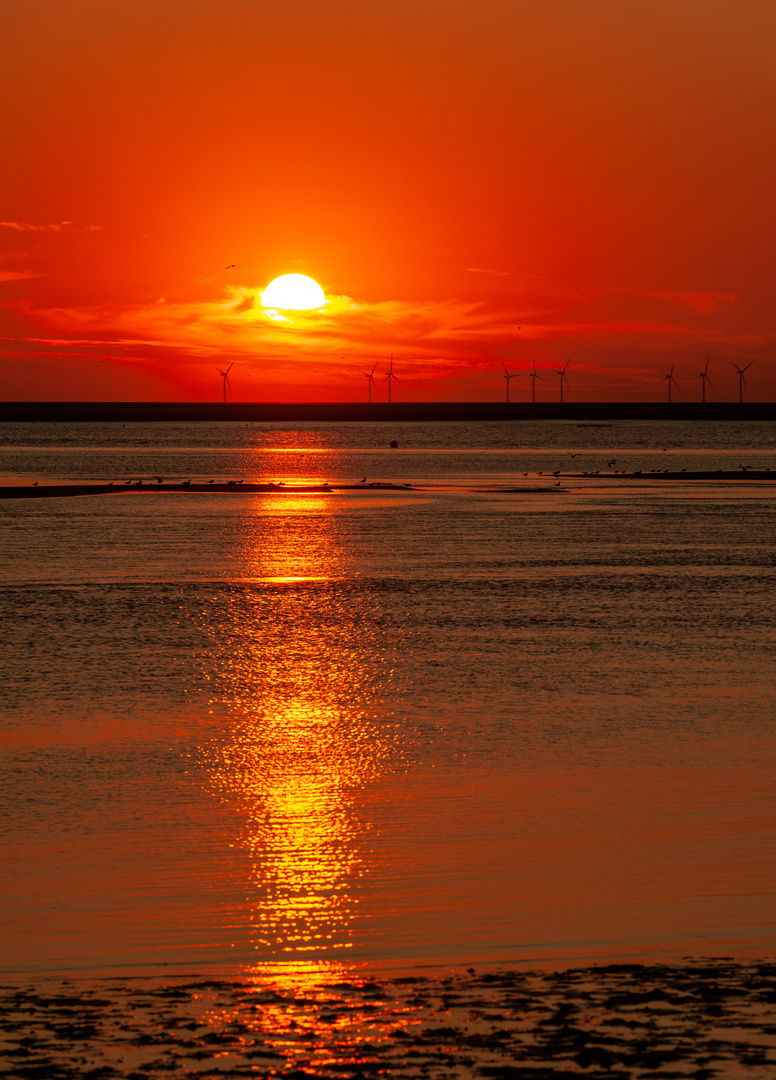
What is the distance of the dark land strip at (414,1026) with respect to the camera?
22.9ft

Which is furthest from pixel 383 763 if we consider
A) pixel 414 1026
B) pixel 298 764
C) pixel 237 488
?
pixel 237 488

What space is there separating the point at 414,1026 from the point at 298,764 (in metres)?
7.57

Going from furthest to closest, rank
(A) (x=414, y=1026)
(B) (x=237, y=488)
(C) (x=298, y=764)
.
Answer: (B) (x=237, y=488) < (C) (x=298, y=764) < (A) (x=414, y=1026)

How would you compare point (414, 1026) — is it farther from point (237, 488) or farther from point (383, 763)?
point (237, 488)

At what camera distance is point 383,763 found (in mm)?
15180

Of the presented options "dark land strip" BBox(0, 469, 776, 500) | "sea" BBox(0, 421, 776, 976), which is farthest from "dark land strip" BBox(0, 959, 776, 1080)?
"dark land strip" BBox(0, 469, 776, 500)

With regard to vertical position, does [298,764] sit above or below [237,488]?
below

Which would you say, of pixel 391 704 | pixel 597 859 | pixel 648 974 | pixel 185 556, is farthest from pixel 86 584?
pixel 648 974

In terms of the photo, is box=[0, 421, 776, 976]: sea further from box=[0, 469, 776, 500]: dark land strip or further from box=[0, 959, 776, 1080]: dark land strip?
box=[0, 469, 776, 500]: dark land strip

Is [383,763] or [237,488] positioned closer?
[383,763]

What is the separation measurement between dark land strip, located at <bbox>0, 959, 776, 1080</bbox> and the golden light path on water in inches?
29.4

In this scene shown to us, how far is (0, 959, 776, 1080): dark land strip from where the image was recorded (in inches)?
275

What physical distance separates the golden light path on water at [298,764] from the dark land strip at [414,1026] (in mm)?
747

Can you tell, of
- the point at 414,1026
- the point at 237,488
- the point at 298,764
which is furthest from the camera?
the point at 237,488
